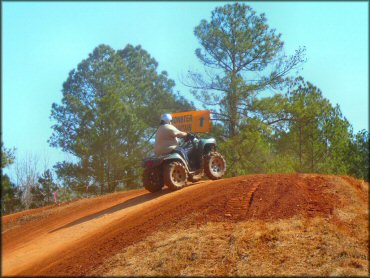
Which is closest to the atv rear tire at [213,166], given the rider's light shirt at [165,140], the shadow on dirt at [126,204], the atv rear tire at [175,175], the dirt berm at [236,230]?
the atv rear tire at [175,175]

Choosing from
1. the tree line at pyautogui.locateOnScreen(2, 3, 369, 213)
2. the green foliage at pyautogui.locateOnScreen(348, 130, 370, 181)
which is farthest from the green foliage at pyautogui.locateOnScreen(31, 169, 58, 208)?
the green foliage at pyautogui.locateOnScreen(348, 130, 370, 181)

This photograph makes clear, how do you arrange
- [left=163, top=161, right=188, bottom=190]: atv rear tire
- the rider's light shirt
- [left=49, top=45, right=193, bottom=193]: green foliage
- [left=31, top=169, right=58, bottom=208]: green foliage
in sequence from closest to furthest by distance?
[left=163, top=161, right=188, bottom=190]: atv rear tire < the rider's light shirt < [left=31, top=169, right=58, bottom=208]: green foliage < [left=49, top=45, right=193, bottom=193]: green foliage

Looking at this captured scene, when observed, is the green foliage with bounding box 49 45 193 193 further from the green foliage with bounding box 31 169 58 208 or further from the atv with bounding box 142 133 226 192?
the atv with bounding box 142 133 226 192

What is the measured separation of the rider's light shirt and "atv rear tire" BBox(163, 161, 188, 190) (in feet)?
1.55

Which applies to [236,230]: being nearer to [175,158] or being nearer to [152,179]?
[175,158]

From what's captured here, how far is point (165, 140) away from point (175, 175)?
0.98 metres

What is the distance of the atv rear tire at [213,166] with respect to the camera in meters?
15.4

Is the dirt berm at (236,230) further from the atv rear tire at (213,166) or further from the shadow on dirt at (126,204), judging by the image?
the atv rear tire at (213,166)

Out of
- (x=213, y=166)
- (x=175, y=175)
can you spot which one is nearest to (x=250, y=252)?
(x=175, y=175)

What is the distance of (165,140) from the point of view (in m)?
14.5

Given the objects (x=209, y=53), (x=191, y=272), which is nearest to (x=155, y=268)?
(x=191, y=272)

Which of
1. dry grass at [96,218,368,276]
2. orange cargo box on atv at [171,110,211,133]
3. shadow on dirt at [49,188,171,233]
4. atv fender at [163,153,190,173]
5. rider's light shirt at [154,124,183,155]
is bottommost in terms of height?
dry grass at [96,218,368,276]

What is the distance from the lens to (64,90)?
1373 inches

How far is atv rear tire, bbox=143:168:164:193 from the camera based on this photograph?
48.0 feet
